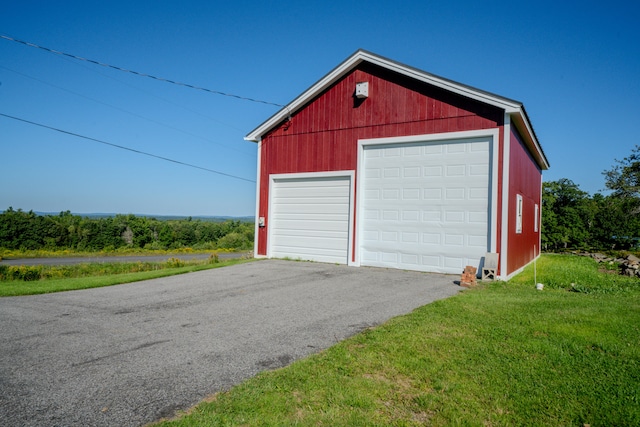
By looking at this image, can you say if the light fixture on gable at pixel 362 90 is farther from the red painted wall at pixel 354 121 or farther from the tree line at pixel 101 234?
the tree line at pixel 101 234

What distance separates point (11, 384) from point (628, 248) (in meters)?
34.7

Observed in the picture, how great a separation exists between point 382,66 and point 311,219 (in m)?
4.69

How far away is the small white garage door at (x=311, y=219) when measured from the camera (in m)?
11.5

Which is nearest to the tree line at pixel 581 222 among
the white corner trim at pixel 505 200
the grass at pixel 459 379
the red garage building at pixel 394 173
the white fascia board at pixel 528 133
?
the white fascia board at pixel 528 133

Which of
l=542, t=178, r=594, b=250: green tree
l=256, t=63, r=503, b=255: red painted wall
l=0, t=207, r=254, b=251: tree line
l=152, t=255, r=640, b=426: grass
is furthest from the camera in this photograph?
l=0, t=207, r=254, b=251: tree line

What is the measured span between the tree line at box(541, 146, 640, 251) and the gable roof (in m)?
16.2

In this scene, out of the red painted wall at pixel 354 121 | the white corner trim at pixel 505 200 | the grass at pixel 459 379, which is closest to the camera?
the grass at pixel 459 379

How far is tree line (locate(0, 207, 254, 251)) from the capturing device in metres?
45.8

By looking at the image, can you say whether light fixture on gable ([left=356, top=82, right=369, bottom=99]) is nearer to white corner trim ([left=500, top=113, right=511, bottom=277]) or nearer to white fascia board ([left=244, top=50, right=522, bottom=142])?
white fascia board ([left=244, top=50, right=522, bottom=142])

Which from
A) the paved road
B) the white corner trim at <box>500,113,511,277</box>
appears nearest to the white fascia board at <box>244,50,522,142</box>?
the white corner trim at <box>500,113,511,277</box>

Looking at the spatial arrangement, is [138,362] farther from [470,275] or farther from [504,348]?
[470,275]

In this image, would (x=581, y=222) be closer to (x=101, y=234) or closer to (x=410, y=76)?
(x=410, y=76)

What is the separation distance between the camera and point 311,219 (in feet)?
39.4

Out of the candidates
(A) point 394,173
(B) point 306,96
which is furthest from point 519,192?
(B) point 306,96
